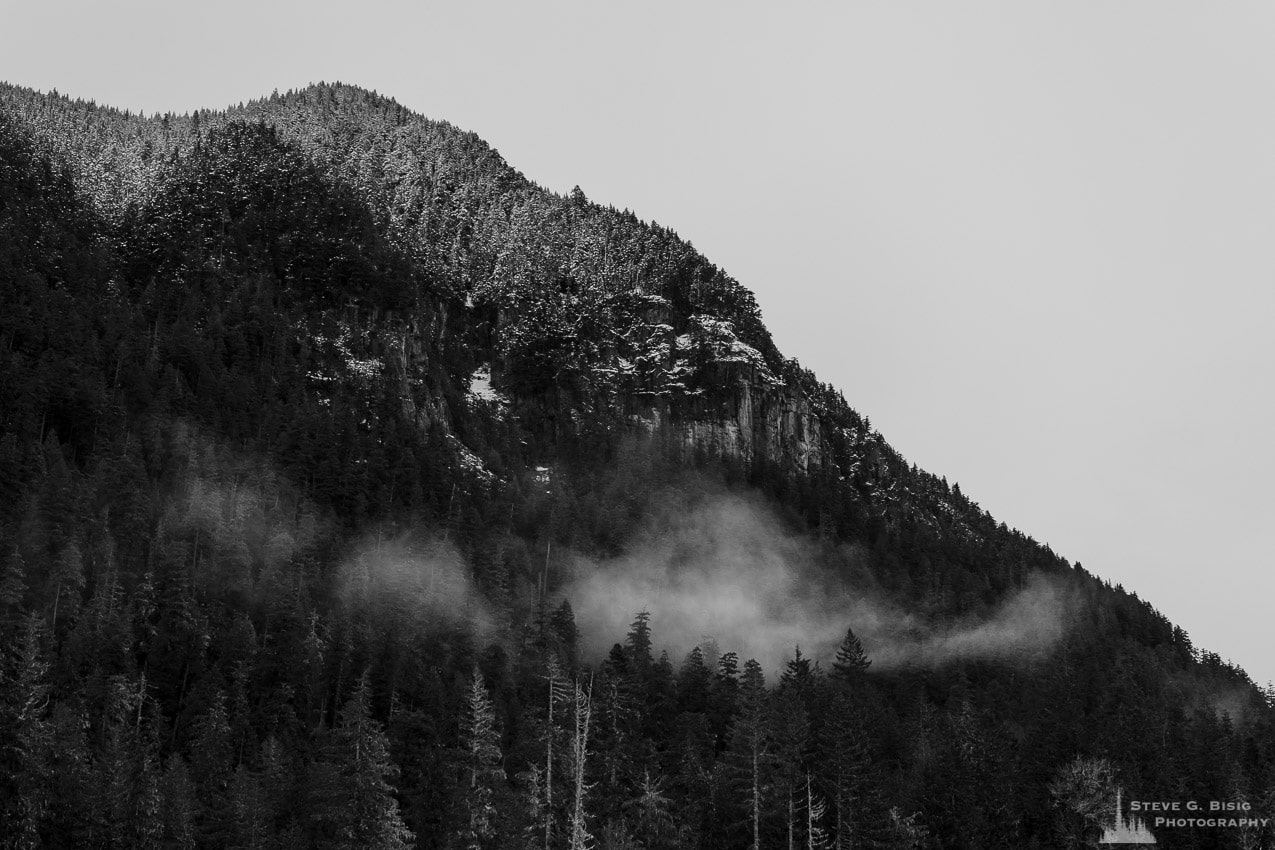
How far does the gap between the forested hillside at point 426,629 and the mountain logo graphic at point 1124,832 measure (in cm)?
73

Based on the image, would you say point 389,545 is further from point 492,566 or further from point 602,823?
point 602,823

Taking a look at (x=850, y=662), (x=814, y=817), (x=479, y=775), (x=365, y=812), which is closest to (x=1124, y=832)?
(x=814, y=817)

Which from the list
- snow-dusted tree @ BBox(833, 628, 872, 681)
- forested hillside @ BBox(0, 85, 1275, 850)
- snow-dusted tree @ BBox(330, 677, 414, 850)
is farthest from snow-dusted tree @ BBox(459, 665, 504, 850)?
snow-dusted tree @ BBox(833, 628, 872, 681)

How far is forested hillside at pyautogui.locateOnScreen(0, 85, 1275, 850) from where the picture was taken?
206 ft

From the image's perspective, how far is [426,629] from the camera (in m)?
106

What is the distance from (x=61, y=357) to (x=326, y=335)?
172ft

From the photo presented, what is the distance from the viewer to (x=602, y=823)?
6544 cm

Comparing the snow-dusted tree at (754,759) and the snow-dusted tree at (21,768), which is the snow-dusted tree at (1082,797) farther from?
the snow-dusted tree at (21,768)

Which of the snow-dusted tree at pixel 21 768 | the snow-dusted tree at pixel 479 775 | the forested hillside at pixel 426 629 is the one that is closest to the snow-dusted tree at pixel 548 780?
the forested hillside at pixel 426 629

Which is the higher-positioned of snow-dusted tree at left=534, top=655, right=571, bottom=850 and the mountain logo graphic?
snow-dusted tree at left=534, top=655, right=571, bottom=850

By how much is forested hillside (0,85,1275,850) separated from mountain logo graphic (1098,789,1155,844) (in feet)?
2.39

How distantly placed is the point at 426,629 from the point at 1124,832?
58451 millimetres

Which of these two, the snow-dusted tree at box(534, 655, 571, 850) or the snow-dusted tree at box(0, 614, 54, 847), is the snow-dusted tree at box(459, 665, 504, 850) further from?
the snow-dusted tree at box(0, 614, 54, 847)

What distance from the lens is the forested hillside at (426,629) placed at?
62.8 meters
